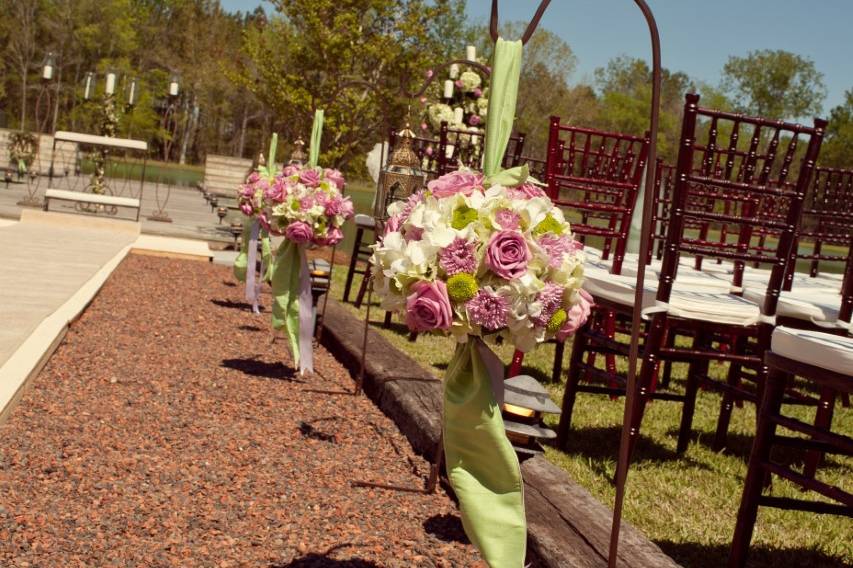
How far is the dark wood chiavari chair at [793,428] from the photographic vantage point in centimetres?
299

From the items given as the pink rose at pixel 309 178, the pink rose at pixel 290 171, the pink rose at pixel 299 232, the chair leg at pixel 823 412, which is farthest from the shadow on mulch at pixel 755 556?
the pink rose at pixel 290 171

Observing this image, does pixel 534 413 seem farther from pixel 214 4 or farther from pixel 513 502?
pixel 214 4

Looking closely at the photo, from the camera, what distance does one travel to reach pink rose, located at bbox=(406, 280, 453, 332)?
8.54 feet

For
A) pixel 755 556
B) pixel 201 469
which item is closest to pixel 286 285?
pixel 201 469

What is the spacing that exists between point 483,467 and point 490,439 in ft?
0.32

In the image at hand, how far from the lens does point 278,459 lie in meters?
4.42

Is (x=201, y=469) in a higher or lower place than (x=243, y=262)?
lower

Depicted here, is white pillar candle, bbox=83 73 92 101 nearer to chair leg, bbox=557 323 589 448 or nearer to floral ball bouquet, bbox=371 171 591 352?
chair leg, bbox=557 323 589 448

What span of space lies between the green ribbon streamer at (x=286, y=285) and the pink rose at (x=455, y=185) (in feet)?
11.3

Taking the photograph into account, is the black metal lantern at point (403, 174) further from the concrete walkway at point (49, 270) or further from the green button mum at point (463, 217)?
the green button mum at point (463, 217)

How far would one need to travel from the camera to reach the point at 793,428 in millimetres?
3252

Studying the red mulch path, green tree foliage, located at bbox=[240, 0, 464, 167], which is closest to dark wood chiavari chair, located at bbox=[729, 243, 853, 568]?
the red mulch path

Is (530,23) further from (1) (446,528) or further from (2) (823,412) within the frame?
(2) (823,412)

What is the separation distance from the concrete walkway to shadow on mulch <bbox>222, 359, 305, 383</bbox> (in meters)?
1.10
